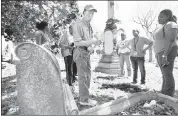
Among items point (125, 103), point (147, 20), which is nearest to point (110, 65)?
point (125, 103)

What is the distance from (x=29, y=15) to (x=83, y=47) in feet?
24.7

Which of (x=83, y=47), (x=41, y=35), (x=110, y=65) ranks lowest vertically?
(x=110, y=65)

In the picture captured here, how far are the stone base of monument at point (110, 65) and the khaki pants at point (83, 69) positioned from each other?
527cm

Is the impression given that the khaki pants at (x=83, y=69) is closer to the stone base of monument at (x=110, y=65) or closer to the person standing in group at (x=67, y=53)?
the person standing in group at (x=67, y=53)

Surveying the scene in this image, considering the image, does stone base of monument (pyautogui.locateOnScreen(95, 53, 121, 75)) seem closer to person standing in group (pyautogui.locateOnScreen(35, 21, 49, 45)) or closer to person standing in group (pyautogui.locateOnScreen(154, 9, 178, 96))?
person standing in group (pyautogui.locateOnScreen(154, 9, 178, 96))

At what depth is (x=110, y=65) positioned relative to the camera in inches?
378

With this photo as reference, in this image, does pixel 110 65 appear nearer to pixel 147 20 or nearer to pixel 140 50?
pixel 140 50

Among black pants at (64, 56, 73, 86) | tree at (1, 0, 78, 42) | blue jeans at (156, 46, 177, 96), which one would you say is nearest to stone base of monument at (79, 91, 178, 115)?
blue jeans at (156, 46, 177, 96)

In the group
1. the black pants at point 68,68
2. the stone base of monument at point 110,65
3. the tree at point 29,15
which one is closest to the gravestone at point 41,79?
the black pants at point 68,68

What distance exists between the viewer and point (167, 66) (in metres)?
4.48

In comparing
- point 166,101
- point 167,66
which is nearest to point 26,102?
point 166,101

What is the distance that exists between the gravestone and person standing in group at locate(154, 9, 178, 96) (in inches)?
103

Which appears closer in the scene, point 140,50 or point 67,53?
point 67,53

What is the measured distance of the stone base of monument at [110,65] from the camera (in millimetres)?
9484
